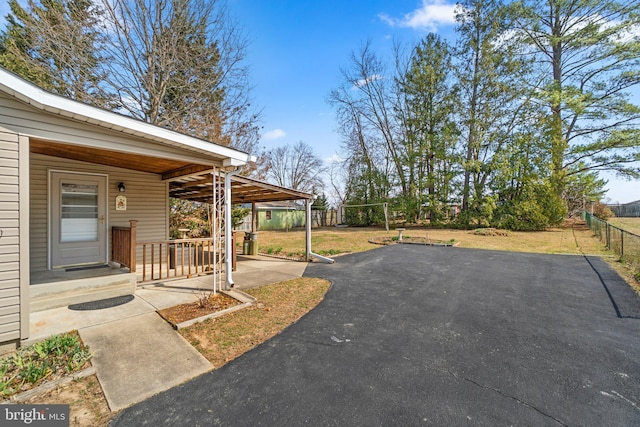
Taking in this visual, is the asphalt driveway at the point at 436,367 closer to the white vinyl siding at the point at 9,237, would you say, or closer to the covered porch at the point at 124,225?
the white vinyl siding at the point at 9,237

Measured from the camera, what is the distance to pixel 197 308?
421 cm

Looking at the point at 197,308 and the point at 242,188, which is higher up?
the point at 242,188

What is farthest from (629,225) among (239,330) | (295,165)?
(295,165)

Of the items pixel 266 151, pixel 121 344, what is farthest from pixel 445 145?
pixel 121 344

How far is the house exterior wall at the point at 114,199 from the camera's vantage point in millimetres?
5195

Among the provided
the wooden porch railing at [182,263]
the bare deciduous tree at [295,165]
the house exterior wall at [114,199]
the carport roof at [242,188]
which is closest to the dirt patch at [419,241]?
the carport roof at [242,188]

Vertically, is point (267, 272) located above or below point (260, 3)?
below

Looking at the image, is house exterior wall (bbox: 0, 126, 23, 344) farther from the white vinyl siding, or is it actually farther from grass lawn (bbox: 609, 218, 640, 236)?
grass lawn (bbox: 609, 218, 640, 236)

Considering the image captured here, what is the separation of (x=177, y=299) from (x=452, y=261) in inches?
282

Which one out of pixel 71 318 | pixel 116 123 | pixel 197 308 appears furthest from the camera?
pixel 197 308

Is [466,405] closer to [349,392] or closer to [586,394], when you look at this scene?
[349,392]

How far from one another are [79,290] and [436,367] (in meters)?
5.32

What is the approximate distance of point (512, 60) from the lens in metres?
16.8

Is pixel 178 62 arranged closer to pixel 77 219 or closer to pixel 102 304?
pixel 77 219
